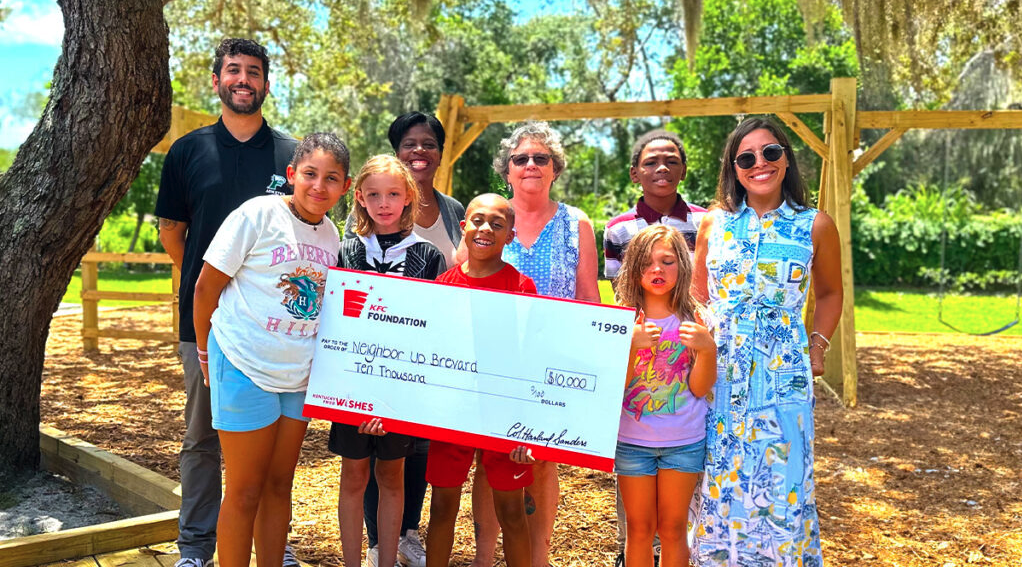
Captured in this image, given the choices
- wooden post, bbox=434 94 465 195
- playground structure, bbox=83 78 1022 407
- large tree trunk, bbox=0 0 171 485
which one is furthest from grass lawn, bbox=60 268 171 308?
large tree trunk, bbox=0 0 171 485

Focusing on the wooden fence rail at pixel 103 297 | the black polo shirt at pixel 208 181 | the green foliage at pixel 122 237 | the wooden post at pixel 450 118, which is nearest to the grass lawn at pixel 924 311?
the wooden post at pixel 450 118

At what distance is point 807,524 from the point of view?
2.79 meters

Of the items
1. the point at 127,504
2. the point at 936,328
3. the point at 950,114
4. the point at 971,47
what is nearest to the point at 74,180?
the point at 127,504

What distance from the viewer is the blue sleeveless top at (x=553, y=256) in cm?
324

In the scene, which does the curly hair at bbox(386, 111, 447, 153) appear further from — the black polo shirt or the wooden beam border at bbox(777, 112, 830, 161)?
the wooden beam border at bbox(777, 112, 830, 161)

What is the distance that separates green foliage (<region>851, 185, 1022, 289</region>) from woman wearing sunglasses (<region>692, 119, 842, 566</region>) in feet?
61.5

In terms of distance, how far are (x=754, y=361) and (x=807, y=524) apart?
1.88ft

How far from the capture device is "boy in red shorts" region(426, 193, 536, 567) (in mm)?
2879

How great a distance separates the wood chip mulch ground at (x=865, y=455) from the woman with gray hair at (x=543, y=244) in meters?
0.66

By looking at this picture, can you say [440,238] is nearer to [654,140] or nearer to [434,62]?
[654,140]

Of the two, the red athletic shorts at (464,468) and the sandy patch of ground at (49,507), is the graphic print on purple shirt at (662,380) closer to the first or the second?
the red athletic shorts at (464,468)

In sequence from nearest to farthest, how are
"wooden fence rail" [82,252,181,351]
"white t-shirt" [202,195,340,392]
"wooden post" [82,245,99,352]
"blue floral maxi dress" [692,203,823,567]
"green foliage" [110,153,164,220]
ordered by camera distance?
"blue floral maxi dress" [692,203,823,567] < "white t-shirt" [202,195,340,392] < "wooden fence rail" [82,252,181,351] < "wooden post" [82,245,99,352] < "green foliage" [110,153,164,220]

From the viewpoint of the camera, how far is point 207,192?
3275 mm

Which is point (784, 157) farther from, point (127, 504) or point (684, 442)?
point (127, 504)
